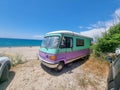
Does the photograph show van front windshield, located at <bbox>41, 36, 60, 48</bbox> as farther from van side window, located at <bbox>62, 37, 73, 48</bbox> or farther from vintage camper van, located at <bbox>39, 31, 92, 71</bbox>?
van side window, located at <bbox>62, 37, 73, 48</bbox>

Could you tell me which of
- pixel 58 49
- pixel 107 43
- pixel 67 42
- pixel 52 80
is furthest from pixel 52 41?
pixel 107 43

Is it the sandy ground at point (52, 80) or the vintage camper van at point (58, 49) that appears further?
the vintage camper van at point (58, 49)

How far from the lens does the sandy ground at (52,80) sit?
16.2 ft

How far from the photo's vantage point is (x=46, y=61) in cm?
632

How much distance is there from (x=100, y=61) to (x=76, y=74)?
9.72 feet

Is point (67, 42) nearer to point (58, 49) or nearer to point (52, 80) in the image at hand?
point (58, 49)

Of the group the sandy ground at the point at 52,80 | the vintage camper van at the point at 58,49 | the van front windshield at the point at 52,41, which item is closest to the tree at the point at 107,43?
the vintage camper van at the point at 58,49

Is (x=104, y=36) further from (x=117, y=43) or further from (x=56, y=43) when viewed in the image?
(x=56, y=43)

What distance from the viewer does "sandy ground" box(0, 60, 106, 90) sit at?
16.2 feet

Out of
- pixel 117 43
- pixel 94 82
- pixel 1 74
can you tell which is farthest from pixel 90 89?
pixel 117 43

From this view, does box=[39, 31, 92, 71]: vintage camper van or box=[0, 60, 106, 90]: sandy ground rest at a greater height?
box=[39, 31, 92, 71]: vintage camper van

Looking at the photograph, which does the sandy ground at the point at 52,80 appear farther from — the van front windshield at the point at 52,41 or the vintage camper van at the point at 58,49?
the van front windshield at the point at 52,41

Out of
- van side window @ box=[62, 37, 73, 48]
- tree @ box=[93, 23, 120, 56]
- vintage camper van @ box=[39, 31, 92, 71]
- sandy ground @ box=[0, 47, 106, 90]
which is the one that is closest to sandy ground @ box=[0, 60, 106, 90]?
sandy ground @ box=[0, 47, 106, 90]

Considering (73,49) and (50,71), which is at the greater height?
(73,49)
